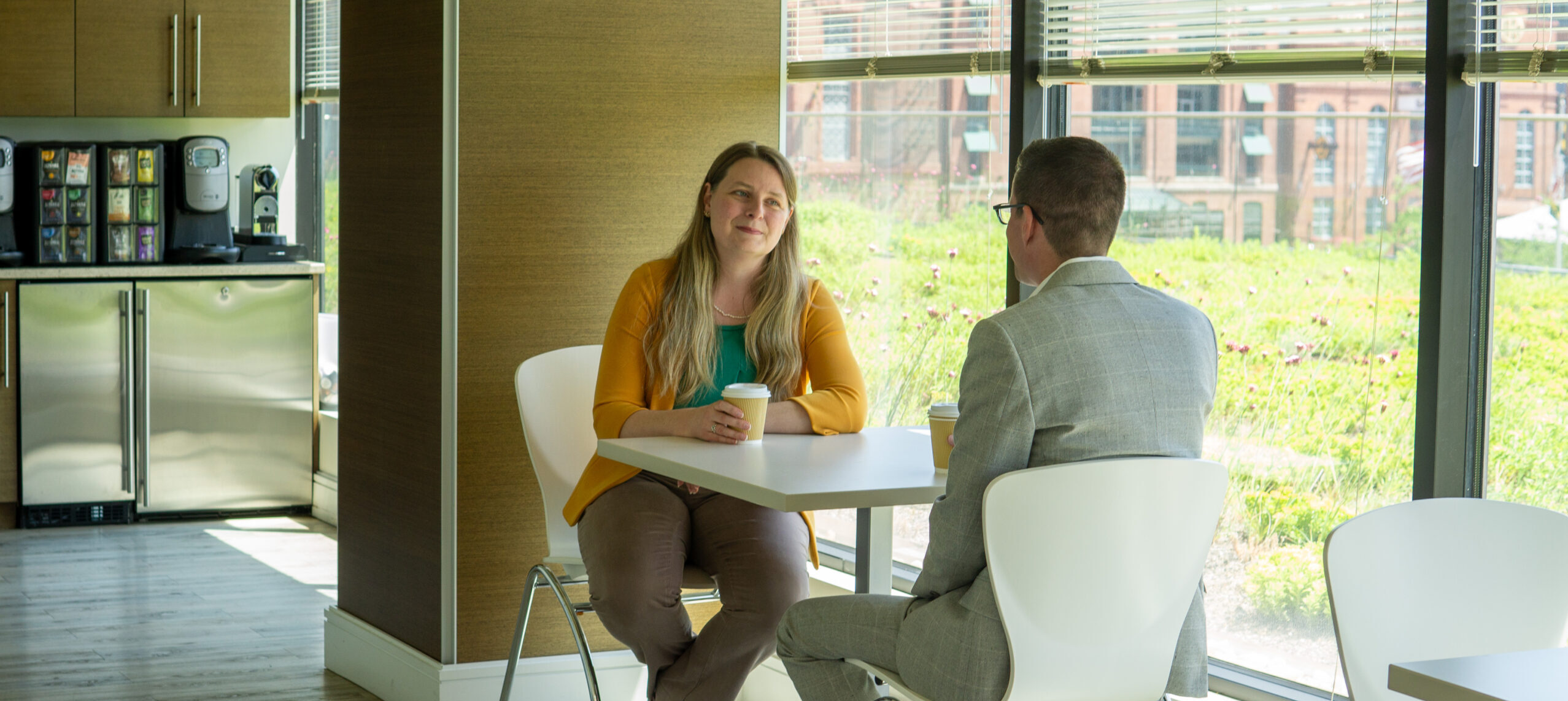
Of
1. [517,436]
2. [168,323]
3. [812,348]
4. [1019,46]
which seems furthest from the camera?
[168,323]

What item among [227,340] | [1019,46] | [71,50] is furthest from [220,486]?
[1019,46]

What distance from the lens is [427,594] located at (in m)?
3.19

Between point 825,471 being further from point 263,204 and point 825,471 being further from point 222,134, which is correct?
point 222,134

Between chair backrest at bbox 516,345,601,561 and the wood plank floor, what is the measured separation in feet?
2.73

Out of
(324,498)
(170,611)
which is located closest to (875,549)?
(170,611)

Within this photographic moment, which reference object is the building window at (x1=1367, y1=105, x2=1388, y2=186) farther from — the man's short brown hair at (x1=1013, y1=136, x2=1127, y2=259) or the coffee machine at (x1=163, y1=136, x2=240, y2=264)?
the coffee machine at (x1=163, y1=136, x2=240, y2=264)

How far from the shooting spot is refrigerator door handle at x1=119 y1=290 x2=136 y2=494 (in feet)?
16.6

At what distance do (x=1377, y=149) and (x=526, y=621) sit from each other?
1734 mm

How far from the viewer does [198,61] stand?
538cm

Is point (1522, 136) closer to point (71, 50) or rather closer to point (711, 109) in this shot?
point (711, 109)

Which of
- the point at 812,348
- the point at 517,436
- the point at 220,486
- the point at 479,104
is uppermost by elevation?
the point at 479,104

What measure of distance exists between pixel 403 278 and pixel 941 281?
119 centimetres

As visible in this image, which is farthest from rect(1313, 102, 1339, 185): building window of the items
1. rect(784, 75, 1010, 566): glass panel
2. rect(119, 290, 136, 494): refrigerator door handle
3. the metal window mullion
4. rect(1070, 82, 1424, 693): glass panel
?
rect(119, 290, 136, 494): refrigerator door handle

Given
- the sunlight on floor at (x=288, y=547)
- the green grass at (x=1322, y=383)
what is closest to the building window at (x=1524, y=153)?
the green grass at (x=1322, y=383)
